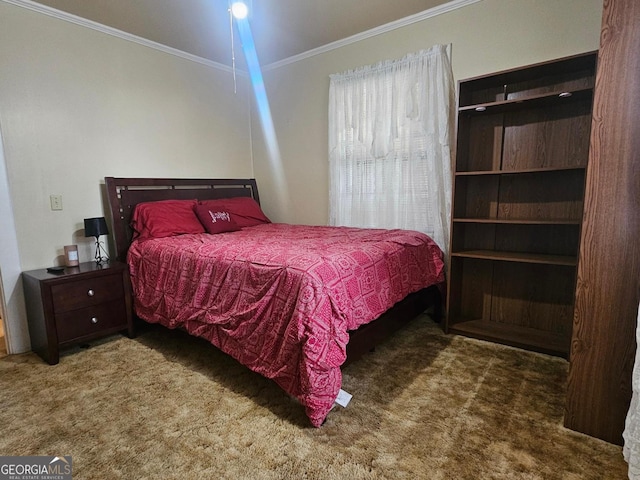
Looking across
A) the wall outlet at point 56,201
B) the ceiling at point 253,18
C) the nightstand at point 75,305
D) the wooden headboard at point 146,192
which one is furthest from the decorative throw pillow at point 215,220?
the ceiling at point 253,18

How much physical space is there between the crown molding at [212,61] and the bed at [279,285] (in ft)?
4.14

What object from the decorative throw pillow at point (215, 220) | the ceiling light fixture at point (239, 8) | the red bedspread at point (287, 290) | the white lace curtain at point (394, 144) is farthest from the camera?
the decorative throw pillow at point (215, 220)

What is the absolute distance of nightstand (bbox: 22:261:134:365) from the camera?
88.4 inches

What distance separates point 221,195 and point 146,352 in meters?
1.86

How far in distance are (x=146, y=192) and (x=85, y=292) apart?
1.08m

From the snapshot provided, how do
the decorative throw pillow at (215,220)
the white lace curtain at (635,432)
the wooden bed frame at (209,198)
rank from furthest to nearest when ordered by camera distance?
the decorative throw pillow at (215,220)
the wooden bed frame at (209,198)
the white lace curtain at (635,432)

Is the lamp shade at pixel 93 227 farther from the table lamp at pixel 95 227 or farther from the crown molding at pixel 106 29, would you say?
the crown molding at pixel 106 29

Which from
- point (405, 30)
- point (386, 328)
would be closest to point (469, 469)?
point (386, 328)

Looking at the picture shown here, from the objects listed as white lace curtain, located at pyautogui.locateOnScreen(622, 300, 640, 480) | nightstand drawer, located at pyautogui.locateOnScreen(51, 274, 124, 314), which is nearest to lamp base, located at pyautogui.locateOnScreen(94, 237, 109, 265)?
nightstand drawer, located at pyautogui.locateOnScreen(51, 274, 124, 314)

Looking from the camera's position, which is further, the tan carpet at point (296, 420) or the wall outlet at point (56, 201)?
the wall outlet at point (56, 201)

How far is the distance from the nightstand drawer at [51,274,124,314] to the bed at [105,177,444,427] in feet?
0.48

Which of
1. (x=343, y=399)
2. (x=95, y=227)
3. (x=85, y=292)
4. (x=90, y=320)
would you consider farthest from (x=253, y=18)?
Result: (x=343, y=399)

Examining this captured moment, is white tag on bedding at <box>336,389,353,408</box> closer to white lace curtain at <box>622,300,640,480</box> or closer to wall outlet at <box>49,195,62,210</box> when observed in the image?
white lace curtain at <box>622,300,640,480</box>

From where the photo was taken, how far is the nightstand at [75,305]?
7.37 ft
